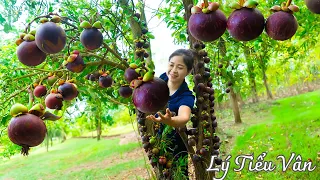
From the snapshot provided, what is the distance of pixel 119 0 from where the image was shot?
2.18 meters

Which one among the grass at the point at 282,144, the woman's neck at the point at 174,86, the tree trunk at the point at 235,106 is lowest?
the grass at the point at 282,144

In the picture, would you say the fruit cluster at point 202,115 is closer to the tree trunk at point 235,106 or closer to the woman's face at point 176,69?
the woman's face at point 176,69

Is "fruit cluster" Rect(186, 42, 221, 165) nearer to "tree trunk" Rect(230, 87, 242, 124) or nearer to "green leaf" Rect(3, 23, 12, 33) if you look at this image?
"green leaf" Rect(3, 23, 12, 33)

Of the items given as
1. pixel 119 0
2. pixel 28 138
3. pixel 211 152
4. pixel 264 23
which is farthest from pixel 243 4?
pixel 119 0

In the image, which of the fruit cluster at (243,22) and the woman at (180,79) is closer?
the fruit cluster at (243,22)

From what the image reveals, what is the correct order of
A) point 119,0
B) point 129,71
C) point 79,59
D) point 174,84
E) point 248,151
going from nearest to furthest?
point 129,71 → point 79,59 → point 174,84 → point 119,0 → point 248,151

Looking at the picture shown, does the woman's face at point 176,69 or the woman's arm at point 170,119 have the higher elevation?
the woman's face at point 176,69

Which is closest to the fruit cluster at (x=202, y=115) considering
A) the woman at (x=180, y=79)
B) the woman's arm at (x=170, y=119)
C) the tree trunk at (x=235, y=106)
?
the woman at (x=180, y=79)

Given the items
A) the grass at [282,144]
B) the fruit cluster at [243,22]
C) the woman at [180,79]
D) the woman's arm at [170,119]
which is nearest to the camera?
the fruit cluster at [243,22]

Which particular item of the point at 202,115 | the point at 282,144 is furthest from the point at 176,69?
the point at 282,144

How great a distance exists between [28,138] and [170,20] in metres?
2.52

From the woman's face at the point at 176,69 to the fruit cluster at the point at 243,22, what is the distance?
2.85 feet

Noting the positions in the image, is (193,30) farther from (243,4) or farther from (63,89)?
(63,89)

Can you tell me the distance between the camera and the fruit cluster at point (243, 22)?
0.64 metres
